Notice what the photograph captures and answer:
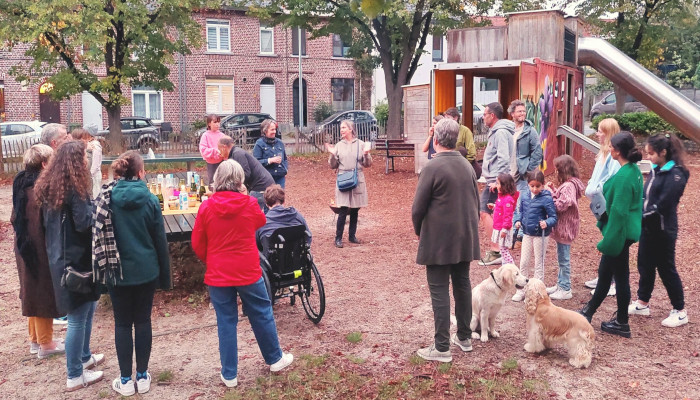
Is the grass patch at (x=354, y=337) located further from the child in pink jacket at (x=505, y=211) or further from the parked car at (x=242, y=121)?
the parked car at (x=242, y=121)

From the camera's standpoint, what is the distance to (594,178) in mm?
6004

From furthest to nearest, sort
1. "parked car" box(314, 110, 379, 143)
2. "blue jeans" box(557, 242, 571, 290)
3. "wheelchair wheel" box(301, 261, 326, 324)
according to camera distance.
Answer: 1. "parked car" box(314, 110, 379, 143)
2. "blue jeans" box(557, 242, 571, 290)
3. "wheelchair wheel" box(301, 261, 326, 324)

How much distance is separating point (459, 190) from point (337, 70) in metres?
31.9

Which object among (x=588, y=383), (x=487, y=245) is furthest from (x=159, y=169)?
(x=588, y=383)

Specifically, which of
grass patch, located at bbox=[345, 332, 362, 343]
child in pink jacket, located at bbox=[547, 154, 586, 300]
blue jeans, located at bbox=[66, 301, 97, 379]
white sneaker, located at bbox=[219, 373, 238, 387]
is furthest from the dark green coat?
blue jeans, located at bbox=[66, 301, 97, 379]

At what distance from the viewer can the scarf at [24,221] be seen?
4.76 meters

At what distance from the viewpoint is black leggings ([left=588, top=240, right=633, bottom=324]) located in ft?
17.1

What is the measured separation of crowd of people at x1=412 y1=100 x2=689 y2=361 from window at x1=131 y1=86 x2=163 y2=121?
2685 cm

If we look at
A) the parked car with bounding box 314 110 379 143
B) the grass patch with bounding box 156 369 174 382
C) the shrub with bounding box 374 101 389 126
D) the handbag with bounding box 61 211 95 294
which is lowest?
the grass patch with bounding box 156 369 174 382

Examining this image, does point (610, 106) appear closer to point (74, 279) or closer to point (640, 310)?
point (640, 310)

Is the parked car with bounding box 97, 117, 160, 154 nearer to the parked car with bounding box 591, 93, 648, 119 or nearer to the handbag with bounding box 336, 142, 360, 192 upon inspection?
the handbag with bounding box 336, 142, 360, 192

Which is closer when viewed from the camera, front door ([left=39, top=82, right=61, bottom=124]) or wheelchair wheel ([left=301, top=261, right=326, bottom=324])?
wheelchair wheel ([left=301, top=261, right=326, bottom=324])

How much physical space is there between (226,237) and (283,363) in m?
1.08

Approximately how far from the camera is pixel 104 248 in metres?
4.20
